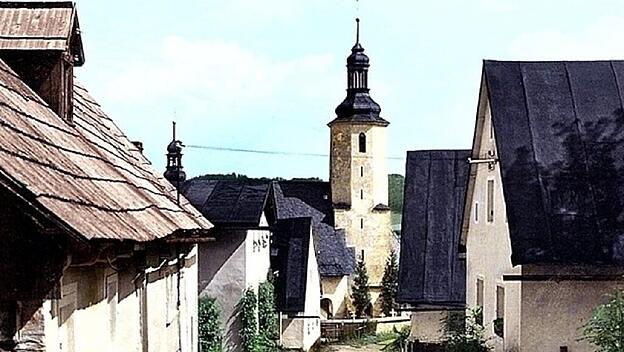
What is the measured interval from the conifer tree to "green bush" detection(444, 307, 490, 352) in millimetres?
40668

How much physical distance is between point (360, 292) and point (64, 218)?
56.3 m

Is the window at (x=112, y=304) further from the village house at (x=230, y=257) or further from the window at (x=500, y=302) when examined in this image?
the village house at (x=230, y=257)

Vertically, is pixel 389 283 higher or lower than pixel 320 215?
lower

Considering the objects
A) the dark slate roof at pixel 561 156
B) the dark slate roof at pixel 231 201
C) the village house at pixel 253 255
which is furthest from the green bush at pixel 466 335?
the dark slate roof at pixel 231 201

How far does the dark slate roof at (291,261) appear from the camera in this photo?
37.6 meters

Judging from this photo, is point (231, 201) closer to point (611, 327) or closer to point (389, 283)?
point (611, 327)

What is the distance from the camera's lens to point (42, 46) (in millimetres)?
8453

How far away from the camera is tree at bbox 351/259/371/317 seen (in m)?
60.2

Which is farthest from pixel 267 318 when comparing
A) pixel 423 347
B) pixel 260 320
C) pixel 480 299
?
pixel 480 299

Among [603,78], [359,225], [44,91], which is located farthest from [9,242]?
[359,225]

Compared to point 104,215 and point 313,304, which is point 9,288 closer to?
point 104,215

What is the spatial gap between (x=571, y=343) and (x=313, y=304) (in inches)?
1083

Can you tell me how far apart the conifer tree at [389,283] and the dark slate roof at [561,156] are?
44.4m

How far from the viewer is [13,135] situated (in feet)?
18.0
